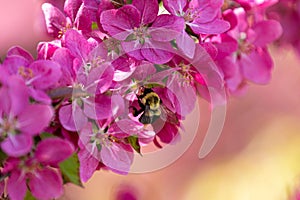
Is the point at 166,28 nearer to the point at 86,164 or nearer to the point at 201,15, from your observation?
the point at 201,15

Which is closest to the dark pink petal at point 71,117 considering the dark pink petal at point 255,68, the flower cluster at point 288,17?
the dark pink petal at point 255,68

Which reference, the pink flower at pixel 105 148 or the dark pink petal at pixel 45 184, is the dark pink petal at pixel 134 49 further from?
the dark pink petal at pixel 45 184

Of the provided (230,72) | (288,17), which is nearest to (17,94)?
(230,72)

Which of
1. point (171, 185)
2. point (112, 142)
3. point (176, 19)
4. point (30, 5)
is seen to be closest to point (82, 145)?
point (112, 142)

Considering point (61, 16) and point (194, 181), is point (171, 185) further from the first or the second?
point (61, 16)

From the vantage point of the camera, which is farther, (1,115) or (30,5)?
(30,5)
